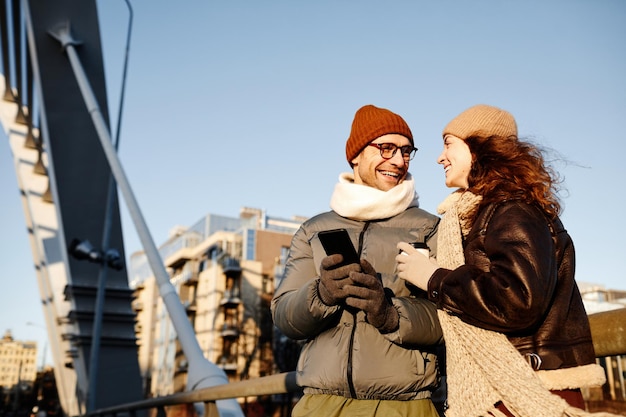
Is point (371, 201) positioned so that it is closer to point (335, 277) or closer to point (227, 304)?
point (335, 277)

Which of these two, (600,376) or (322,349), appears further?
(322,349)

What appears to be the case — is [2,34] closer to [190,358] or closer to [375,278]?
[190,358]

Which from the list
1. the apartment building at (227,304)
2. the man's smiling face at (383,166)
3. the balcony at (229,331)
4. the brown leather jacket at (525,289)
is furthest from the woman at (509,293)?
the balcony at (229,331)

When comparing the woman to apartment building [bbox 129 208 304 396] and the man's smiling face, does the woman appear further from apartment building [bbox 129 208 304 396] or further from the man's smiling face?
apartment building [bbox 129 208 304 396]

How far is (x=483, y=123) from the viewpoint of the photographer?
1.79m

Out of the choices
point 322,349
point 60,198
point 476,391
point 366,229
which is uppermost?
point 60,198

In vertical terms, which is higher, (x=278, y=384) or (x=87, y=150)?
(x=87, y=150)

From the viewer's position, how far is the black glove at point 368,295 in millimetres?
1670

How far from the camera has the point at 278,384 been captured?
8.75ft

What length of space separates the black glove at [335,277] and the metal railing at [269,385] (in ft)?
1.98

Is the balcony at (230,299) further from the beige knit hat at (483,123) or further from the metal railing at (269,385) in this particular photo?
the beige knit hat at (483,123)

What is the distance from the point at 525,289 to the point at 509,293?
0.03 metres

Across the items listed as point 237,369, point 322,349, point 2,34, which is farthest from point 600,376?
point 237,369

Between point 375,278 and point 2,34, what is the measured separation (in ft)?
42.6
